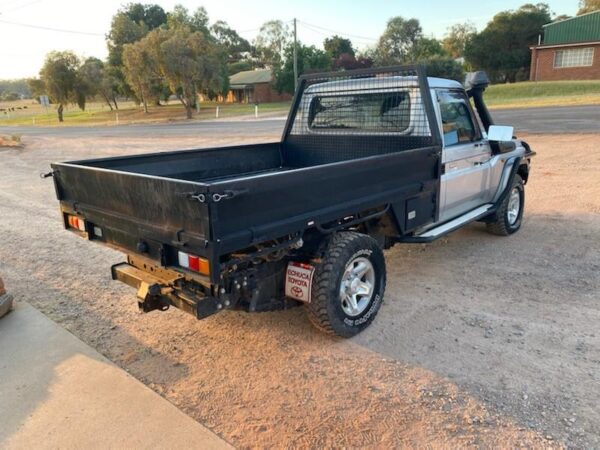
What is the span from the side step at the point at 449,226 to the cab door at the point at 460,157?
0.29 feet

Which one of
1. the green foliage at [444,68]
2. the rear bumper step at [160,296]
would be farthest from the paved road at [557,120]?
the green foliage at [444,68]

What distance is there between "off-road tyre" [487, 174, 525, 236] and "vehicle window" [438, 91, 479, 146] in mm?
999

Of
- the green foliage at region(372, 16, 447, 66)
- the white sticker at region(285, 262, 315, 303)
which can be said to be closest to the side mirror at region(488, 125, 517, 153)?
the white sticker at region(285, 262, 315, 303)

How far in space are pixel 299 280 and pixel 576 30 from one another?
51.7 m

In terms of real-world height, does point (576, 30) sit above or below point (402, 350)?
above

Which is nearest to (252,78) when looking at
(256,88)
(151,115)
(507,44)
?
(256,88)

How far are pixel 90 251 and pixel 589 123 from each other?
17.2m

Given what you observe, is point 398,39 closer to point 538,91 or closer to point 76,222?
point 538,91

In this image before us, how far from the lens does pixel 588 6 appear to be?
68625 mm

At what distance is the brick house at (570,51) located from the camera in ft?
141

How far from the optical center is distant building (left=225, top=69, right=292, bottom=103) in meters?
58.7

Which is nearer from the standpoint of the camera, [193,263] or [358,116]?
[193,263]

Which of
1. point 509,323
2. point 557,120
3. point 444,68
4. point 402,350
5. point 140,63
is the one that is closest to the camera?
point 402,350

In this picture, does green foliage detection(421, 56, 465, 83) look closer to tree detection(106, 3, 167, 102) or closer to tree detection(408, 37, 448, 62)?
tree detection(408, 37, 448, 62)
